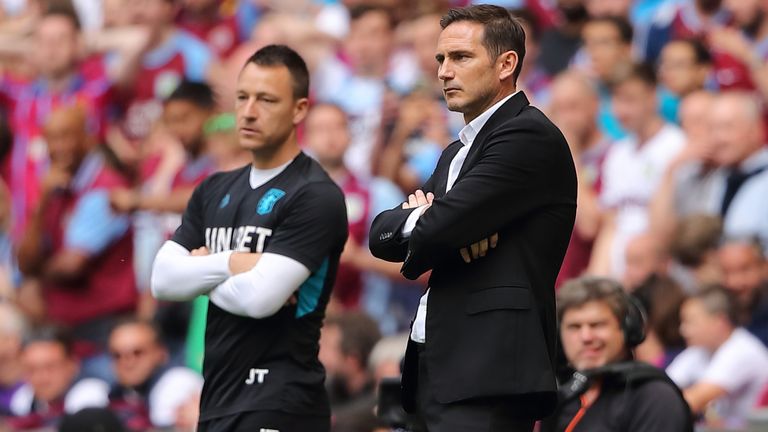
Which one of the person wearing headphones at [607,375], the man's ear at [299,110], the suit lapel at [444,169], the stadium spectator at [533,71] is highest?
the stadium spectator at [533,71]

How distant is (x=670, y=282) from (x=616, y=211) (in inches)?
49.3

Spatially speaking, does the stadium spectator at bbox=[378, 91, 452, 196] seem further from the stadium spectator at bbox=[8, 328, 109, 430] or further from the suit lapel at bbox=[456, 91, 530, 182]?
the suit lapel at bbox=[456, 91, 530, 182]

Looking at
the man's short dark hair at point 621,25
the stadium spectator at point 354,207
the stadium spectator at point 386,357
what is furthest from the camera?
the man's short dark hair at point 621,25

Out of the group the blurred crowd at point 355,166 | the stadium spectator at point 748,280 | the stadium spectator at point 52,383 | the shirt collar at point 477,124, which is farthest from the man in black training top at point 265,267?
the stadium spectator at point 52,383

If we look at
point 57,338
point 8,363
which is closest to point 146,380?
point 57,338

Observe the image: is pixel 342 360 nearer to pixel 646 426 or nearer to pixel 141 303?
pixel 141 303

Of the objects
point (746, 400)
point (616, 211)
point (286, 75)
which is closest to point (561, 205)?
point (286, 75)

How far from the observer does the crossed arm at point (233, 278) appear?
617 centimetres

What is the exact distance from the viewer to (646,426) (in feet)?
20.2

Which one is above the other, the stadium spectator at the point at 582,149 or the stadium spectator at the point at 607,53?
the stadium spectator at the point at 607,53

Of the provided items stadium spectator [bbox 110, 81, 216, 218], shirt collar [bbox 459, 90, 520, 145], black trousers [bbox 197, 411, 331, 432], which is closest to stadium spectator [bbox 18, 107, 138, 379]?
stadium spectator [bbox 110, 81, 216, 218]

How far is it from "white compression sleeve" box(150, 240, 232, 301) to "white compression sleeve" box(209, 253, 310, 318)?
0.06 metres

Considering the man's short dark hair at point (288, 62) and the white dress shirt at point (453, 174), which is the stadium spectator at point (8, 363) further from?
the white dress shirt at point (453, 174)

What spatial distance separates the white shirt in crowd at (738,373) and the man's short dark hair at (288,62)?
298 centimetres
